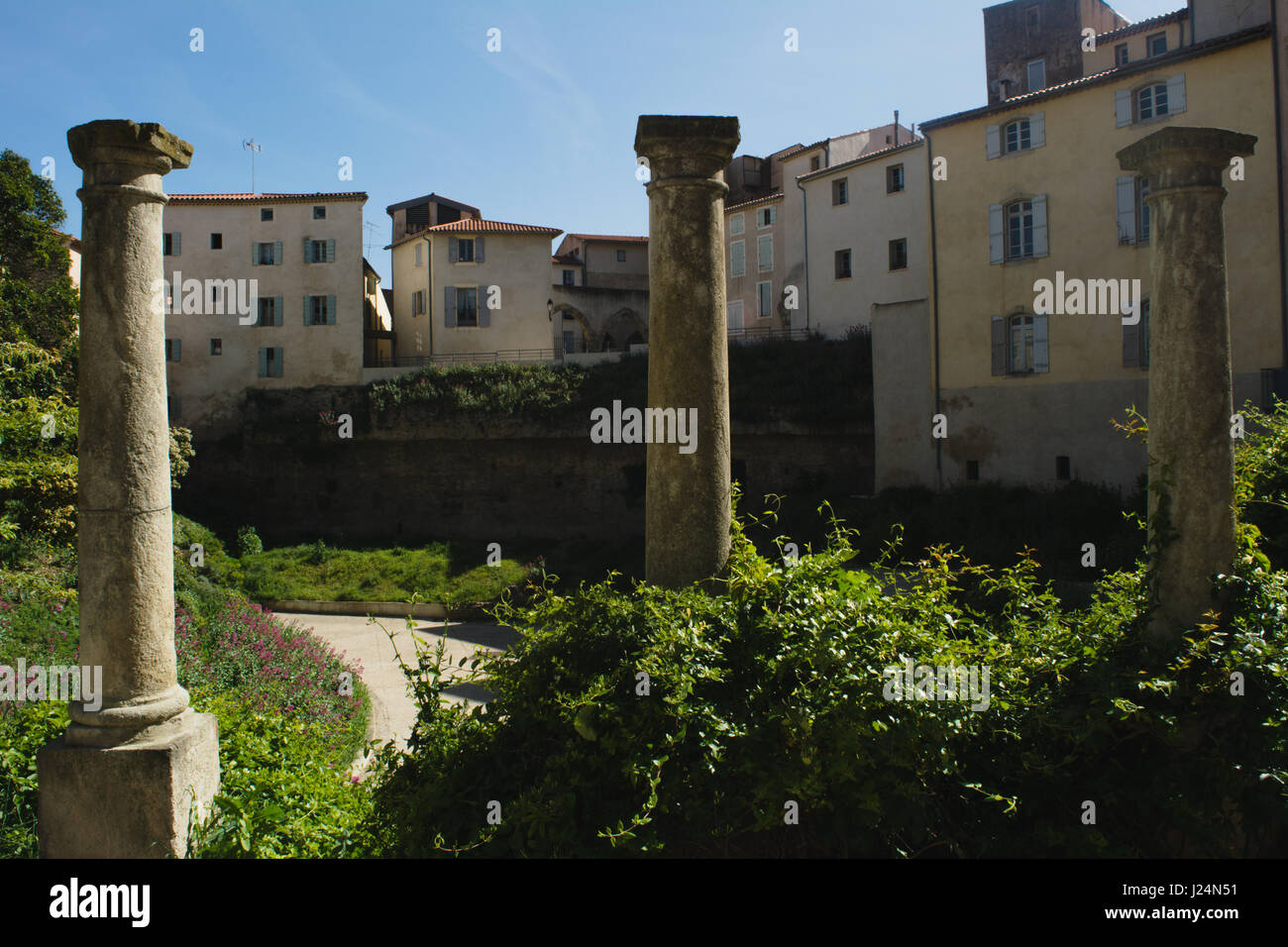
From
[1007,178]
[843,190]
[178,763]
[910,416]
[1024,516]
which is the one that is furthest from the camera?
[843,190]

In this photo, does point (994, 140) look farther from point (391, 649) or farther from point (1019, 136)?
point (391, 649)

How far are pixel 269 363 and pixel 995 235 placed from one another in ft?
89.4

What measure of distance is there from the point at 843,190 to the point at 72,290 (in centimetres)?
2635

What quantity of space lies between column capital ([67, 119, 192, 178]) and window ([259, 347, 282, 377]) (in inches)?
1289

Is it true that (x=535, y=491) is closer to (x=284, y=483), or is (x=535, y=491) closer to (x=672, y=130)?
(x=284, y=483)

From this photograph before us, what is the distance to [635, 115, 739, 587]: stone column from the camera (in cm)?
570

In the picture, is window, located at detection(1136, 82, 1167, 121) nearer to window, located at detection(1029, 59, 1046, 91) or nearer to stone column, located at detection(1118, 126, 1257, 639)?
stone column, located at detection(1118, 126, 1257, 639)

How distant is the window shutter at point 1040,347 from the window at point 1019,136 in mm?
4277

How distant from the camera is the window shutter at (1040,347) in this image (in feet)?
71.4

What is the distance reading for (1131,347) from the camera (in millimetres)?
20219

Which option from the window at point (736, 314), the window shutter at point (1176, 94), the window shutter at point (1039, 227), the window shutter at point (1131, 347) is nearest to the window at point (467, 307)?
the window at point (736, 314)
